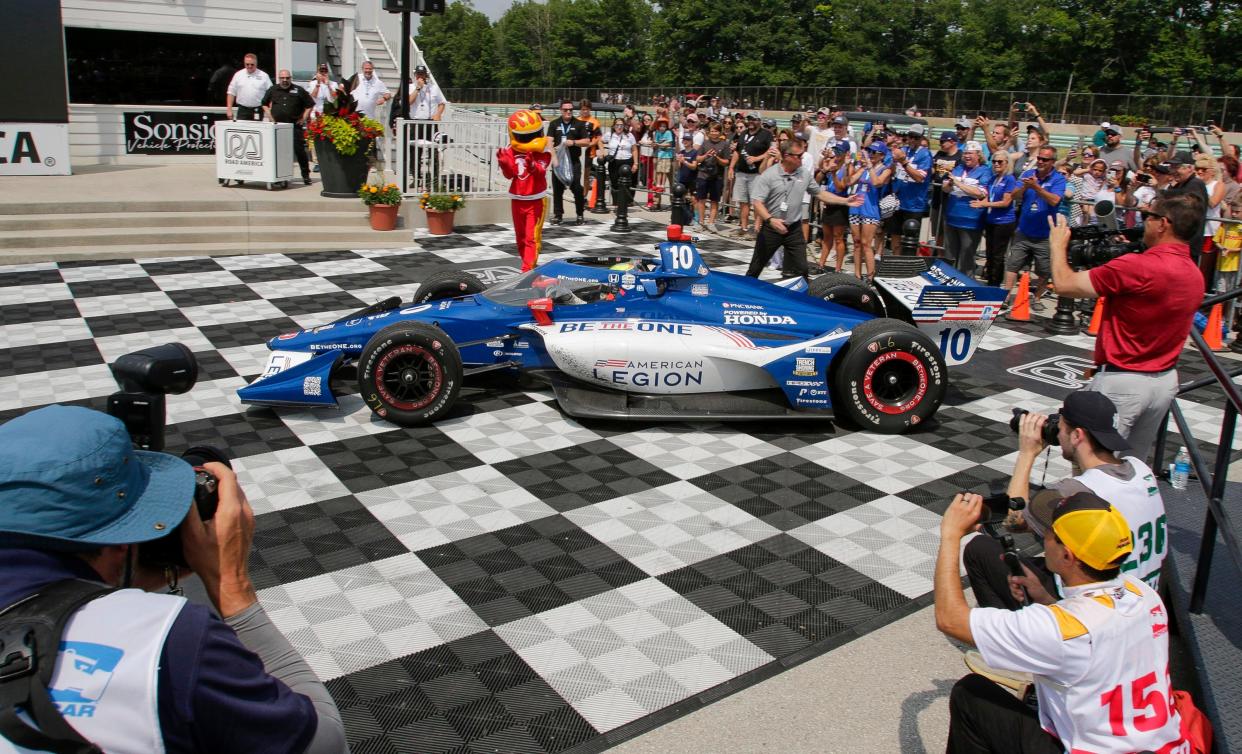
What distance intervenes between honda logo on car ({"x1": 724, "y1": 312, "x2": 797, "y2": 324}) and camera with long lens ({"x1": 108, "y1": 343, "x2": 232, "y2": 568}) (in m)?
5.06

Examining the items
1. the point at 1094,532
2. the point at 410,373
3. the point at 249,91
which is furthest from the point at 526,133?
the point at 1094,532

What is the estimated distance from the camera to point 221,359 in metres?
8.42

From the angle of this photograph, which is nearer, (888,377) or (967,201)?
(888,377)

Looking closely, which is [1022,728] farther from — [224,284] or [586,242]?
[586,242]

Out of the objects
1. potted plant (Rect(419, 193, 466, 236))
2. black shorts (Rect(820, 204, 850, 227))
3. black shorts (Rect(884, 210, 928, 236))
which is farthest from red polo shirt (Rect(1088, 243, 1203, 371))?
potted plant (Rect(419, 193, 466, 236))

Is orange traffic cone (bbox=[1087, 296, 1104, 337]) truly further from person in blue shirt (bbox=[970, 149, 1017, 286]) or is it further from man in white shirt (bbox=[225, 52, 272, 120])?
man in white shirt (bbox=[225, 52, 272, 120])

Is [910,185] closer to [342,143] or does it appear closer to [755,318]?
[755,318]

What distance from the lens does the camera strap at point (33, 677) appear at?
155 centimetres

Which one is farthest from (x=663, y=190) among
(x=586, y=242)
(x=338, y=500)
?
(x=338, y=500)

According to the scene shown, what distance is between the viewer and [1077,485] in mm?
3285

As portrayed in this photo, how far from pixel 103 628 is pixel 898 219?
11459mm

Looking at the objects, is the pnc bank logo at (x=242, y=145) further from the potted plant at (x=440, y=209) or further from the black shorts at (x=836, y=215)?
the black shorts at (x=836, y=215)

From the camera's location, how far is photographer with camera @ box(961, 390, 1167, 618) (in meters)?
3.58

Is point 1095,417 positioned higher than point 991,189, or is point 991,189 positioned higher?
point 991,189
